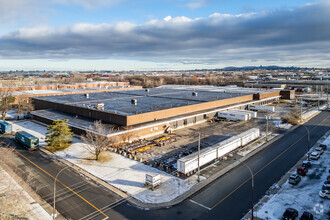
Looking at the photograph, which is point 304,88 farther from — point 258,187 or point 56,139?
point 56,139

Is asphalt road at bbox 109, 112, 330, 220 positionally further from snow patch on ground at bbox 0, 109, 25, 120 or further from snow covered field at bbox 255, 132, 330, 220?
snow patch on ground at bbox 0, 109, 25, 120

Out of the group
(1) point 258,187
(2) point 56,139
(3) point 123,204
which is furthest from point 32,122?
(1) point 258,187

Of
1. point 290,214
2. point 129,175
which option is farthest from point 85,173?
point 290,214

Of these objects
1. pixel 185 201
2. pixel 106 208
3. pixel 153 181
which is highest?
pixel 153 181

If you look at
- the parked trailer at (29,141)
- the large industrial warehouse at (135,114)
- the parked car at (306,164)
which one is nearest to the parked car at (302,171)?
the parked car at (306,164)

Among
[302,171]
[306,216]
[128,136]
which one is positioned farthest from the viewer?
[128,136]

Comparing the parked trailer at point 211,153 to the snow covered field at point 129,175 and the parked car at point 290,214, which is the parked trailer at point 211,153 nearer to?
the snow covered field at point 129,175

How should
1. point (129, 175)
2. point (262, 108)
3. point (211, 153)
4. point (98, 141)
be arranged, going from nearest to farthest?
point (129, 175) < point (211, 153) < point (98, 141) < point (262, 108)

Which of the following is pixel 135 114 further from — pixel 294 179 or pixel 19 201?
pixel 294 179

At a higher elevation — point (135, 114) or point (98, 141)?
point (135, 114)
